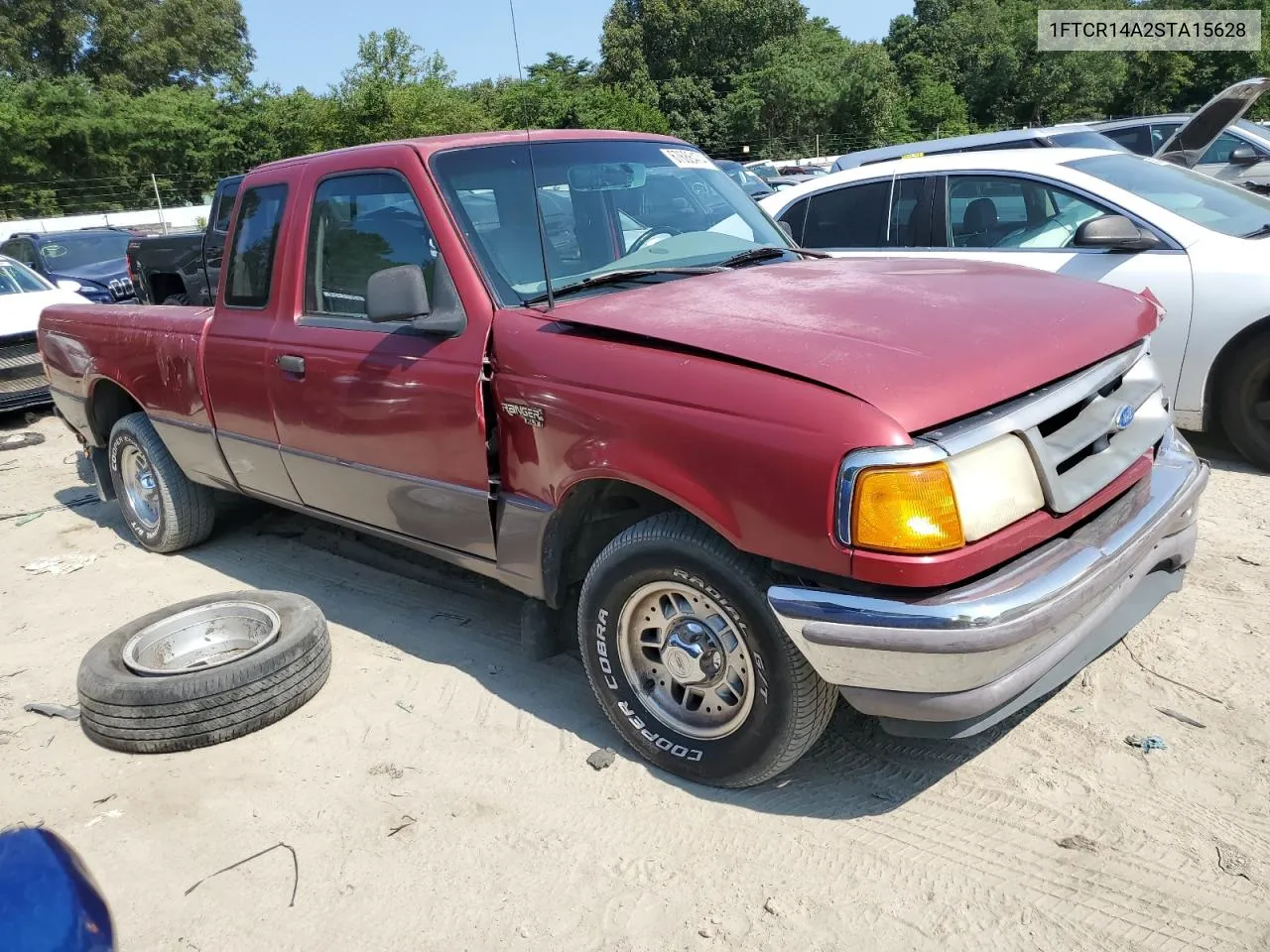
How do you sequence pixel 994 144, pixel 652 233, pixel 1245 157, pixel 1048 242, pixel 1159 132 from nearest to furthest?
pixel 652 233 < pixel 1048 242 < pixel 994 144 < pixel 1245 157 < pixel 1159 132

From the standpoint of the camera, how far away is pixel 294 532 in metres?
5.81

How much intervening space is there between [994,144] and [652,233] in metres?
5.47

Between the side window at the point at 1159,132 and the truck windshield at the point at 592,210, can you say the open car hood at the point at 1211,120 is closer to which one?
the side window at the point at 1159,132

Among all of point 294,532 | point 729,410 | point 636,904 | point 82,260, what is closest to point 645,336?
point 729,410

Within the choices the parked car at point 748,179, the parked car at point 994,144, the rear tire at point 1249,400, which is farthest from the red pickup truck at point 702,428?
the parked car at point 748,179

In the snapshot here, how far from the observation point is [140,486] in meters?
5.67

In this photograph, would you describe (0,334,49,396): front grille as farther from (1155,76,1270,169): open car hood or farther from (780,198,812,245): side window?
(1155,76,1270,169): open car hood

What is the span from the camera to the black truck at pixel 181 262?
18.8 feet

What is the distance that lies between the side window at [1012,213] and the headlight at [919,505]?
154 inches

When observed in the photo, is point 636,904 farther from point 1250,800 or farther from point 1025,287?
point 1025,287

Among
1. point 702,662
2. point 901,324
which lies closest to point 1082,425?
point 901,324

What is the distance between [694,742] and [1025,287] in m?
1.80

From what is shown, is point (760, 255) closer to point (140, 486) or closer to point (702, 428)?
point (702, 428)

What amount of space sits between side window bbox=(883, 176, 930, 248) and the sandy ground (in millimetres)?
2833
